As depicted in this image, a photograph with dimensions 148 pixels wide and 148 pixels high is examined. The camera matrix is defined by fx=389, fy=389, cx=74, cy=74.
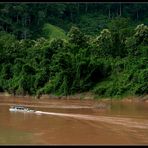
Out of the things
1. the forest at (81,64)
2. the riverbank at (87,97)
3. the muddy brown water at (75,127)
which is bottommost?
the muddy brown water at (75,127)

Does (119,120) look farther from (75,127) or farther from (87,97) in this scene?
(87,97)

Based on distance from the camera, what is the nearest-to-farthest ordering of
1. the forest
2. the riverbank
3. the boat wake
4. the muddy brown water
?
1. the muddy brown water
2. the boat wake
3. the riverbank
4. the forest

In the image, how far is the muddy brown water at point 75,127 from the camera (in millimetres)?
17156

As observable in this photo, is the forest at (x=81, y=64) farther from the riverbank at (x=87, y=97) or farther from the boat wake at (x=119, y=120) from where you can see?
the boat wake at (x=119, y=120)

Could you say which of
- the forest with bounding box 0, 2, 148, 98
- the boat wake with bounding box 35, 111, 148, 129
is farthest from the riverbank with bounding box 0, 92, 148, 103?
the boat wake with bounding box 35, 111, 148, 129

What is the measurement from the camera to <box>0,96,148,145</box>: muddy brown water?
17.2 metres

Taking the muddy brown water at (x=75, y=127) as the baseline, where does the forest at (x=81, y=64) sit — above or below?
above

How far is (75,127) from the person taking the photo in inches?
804

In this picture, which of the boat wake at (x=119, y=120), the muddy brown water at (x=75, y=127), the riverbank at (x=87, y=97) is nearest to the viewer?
the muddy brown water at (x=75, y=127)

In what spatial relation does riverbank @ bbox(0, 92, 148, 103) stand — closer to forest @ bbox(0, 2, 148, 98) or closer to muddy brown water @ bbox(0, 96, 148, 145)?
forest @ bbox(0, 2, 148, 98)

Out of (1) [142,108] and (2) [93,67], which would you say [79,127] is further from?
(2) [93,67]

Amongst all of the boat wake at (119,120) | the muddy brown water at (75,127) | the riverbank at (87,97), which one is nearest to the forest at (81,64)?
the riverbank at (87,97)

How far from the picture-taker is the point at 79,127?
20344 mm

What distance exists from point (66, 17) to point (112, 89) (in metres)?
36.1
